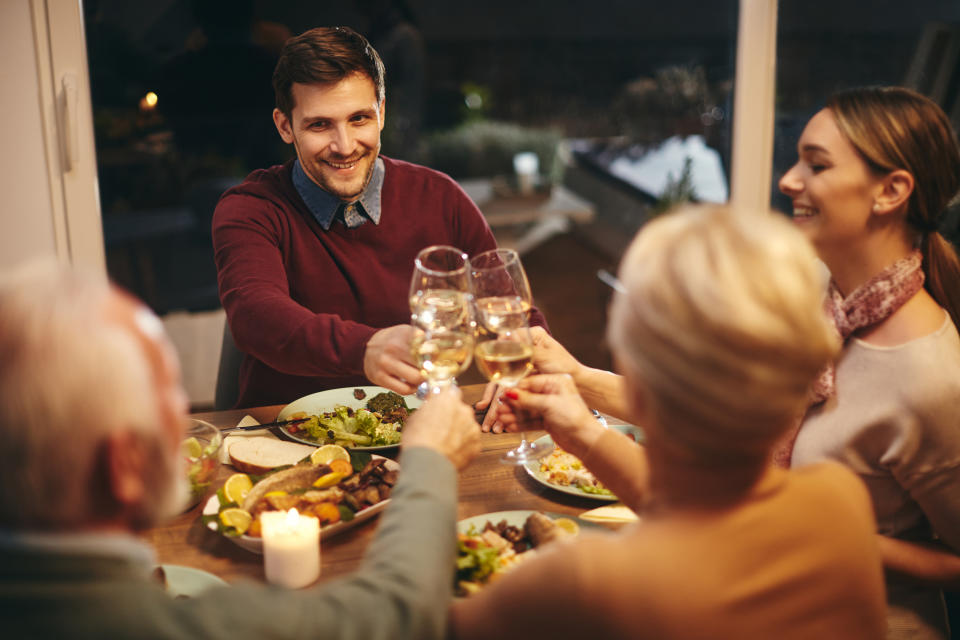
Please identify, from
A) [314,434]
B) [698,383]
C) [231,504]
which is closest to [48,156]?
[314,434]

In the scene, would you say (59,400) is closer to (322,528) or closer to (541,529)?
(322,528)

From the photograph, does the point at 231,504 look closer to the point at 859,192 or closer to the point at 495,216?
the point at 859,192

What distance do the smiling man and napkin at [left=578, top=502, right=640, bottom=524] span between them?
80 cm

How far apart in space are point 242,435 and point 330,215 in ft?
2.29

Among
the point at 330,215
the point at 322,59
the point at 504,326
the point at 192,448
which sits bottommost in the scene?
the point at 192,448

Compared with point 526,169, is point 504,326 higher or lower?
lower

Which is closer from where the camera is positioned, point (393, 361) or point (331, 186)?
point (393, 361)

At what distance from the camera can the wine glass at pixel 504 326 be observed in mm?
1398

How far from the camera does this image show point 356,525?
4.73 ft

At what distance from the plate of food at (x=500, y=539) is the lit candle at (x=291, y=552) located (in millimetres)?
220

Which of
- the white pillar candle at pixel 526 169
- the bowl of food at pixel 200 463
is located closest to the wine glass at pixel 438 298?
the bowl of food at pixel 200 463

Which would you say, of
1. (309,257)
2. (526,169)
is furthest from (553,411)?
(526,169)

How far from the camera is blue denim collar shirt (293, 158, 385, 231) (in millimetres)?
2238

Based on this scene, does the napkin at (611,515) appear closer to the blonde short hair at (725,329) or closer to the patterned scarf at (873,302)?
the patterned scarf at (873,302)
